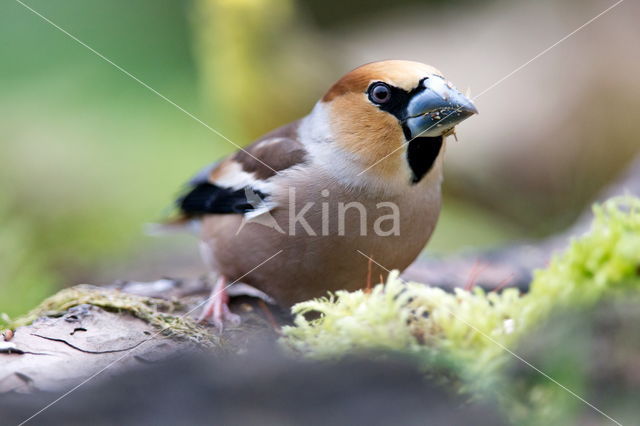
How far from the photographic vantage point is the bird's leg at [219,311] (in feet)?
9.24

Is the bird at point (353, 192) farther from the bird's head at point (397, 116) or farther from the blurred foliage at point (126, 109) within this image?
the blurred foliage at point (126, 109)

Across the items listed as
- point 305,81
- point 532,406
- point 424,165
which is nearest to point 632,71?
point 305,81

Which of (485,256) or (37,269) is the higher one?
(485,256)

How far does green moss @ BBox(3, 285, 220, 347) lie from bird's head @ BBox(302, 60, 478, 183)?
994 millimetres

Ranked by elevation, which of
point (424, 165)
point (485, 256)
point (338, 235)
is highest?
point (424, 165)

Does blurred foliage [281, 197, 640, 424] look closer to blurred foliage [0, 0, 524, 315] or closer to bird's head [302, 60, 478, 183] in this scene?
bird's head [302, 60, 478, 183]

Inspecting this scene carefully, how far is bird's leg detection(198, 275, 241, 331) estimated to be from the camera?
2816mm

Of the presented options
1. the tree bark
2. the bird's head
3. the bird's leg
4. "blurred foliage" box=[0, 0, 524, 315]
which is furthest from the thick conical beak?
"blurred foliage" box=[0, 0, 524, 315]

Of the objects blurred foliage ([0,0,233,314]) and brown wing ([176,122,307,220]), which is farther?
blurred foliage ([0,0,233,314])

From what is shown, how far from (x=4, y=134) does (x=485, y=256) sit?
252 inches

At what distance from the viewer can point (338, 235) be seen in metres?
2.83

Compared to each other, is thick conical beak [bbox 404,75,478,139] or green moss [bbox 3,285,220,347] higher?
thick conical beak [bbox 404,75,478,139]

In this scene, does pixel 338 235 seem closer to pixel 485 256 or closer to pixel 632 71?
pixel 485 256

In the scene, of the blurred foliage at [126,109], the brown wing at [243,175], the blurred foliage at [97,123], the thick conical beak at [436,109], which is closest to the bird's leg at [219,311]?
the brown wing at [243,175]
